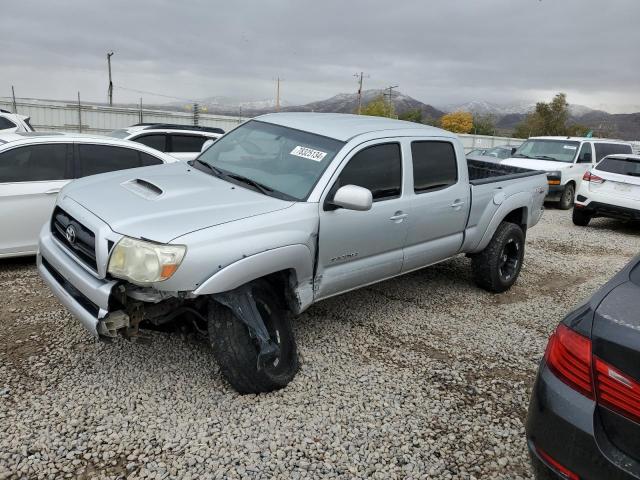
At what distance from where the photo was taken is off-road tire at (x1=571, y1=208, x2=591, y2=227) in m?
10.5

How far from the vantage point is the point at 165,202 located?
10.6ft

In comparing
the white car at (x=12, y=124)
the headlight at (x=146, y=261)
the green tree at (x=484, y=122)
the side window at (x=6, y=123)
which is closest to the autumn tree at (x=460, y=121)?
the green tree at (x=484, y=122)

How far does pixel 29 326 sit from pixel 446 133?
13.2 feet

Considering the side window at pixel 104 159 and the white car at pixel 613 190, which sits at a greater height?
the side window at pixel 104 159

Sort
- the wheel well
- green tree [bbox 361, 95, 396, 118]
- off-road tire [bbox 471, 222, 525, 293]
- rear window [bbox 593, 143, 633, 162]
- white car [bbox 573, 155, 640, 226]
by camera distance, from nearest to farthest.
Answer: off-road tire [bbox 471, 222, 525, 293]
the wheel well
white car [bbox 573, 155, 640, 226]
rear window [bbox 593, 143, 633, 162]
green tree [bbox 361, 95, 396, 118]

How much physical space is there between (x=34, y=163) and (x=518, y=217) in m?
5.46

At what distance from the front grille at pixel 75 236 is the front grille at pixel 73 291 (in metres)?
0.19

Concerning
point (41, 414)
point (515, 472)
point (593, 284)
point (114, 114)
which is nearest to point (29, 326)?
point (41, 414)

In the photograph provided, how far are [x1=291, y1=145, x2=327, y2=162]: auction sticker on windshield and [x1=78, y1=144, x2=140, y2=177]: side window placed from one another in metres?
2.95

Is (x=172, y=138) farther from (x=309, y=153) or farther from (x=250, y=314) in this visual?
(x=250, y=314)

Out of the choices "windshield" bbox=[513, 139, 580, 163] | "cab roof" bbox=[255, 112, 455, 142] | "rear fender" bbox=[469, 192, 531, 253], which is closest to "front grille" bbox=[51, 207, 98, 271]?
"cab roof" bbox=[255, 112, 455, 142]

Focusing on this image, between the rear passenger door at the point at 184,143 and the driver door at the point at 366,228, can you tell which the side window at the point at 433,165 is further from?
the rear passenger door at the point at 184,143

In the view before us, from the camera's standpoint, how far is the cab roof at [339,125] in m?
4.05

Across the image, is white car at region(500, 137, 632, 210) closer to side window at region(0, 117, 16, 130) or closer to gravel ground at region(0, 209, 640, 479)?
gravel ground at region(0, 209, 640, 479)
